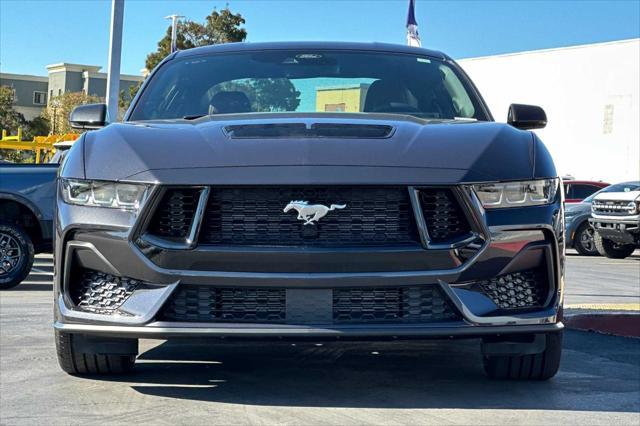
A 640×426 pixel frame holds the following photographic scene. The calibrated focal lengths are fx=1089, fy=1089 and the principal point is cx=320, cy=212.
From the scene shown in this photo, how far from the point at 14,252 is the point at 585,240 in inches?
555

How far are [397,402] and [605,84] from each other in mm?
34862

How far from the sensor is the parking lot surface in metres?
4.50

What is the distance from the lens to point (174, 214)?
4500mm

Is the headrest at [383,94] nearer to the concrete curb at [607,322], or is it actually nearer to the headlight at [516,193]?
the headlight at [516,193]

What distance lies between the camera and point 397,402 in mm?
4746

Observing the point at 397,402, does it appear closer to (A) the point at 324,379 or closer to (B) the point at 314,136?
(A) the point at 324,379

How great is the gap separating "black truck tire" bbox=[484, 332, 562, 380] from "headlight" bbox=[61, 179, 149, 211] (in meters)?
1.82

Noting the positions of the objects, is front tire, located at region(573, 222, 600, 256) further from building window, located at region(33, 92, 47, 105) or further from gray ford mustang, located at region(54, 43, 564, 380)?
building window, located at region(33, 92, 47, 105)

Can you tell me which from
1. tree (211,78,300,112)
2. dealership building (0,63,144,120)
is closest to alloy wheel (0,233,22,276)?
tree (211,78,300,112)

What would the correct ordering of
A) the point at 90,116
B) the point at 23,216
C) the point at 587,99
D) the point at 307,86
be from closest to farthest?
the point at 90,116 < the point at 307,86 < the point at 23,216 < the point at 587,99

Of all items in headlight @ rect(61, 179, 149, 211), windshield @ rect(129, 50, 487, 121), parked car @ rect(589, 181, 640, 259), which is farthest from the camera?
parked car @ rect(589, 181, 640, 259)

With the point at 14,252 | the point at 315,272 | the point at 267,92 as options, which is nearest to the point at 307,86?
the point at 267,92

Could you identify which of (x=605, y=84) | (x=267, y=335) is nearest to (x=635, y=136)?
(x=605, y=84)

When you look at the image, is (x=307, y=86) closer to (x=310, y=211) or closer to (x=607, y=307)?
(x=310, y=211)
